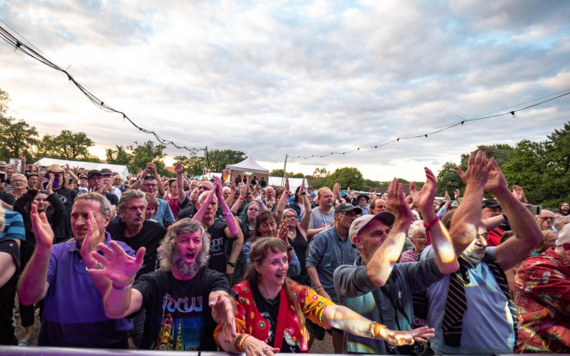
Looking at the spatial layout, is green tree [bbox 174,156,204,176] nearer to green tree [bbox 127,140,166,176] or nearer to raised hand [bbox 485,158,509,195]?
green tree [bbox 127,140,166,176]

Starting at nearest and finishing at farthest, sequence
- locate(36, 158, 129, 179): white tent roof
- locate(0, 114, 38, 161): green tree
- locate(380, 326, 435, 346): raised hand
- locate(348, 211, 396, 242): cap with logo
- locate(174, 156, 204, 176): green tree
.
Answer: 1. locate(380, 326, 435, 346): raised hand
2. locate(348, 211, 396, 242): cap with logo
3. locate(36, 158, 129, 179): white tent roof
4. locate(0, 114, 38, 161): green tree
5. locate(174, 156, 204, 176): green tree

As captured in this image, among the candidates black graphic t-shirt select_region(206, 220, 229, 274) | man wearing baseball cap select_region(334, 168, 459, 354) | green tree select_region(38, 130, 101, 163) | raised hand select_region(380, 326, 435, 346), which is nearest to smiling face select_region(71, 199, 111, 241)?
black graphic t-shirt select_region(206, 220, 229, 274)

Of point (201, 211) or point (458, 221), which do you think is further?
point (201, 211)

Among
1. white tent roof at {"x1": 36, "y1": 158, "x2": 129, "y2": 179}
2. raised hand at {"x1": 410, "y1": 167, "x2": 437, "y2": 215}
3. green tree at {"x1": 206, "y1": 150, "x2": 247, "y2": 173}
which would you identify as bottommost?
raised hand at {"x1": 410, "y1": 167, "x2": 437, "y2": 215}

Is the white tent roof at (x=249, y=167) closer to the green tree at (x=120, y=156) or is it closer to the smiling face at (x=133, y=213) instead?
the smiling face at (x=133, y=213)

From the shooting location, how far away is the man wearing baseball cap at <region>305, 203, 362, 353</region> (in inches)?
133

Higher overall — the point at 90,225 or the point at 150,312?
the point at 90,225

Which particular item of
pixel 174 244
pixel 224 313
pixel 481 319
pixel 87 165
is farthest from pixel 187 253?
pixel 87 165

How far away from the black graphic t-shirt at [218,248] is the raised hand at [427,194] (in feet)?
7.92

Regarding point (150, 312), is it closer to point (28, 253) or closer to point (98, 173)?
point (28, 253)

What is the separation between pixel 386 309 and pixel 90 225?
186 centimetres

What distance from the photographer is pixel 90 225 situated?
5.57 feet

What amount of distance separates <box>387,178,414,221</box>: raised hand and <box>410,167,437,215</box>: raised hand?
A: 8 cm

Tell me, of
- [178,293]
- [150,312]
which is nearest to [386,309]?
[178,293]
